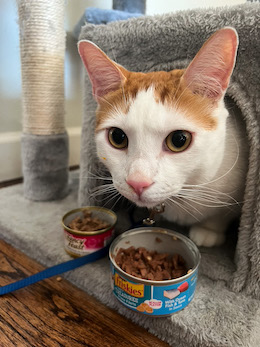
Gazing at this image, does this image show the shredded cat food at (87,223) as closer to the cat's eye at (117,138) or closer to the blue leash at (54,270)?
the blue leash at (54,270)

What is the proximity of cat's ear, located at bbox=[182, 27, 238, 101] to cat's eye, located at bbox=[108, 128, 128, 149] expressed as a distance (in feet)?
0.66

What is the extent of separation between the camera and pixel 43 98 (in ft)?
4.12

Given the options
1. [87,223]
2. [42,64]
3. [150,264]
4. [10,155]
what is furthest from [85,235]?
[10,155]

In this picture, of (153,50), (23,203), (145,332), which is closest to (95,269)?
(145,332)

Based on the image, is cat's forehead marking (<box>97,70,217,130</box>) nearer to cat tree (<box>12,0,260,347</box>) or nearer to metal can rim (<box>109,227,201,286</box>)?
cat tree (<box>12,0,260,347</box>)

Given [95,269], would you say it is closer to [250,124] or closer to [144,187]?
[144,187]

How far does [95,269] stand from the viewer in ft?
2.78

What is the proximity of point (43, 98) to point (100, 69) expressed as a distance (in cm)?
60

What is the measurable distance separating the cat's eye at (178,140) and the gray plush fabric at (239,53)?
223mm

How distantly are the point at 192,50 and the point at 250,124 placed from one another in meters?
0.30

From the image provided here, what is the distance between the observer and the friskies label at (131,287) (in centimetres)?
64

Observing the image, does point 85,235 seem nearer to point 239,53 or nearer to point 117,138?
point 117,138

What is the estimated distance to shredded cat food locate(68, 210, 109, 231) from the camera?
3.02ft

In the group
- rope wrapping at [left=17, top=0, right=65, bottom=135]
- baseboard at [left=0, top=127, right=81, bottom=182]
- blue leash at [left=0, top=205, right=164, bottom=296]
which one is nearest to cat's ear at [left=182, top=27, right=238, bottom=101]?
blue leash at [left=0, top=205, right=164, bottom=296]
